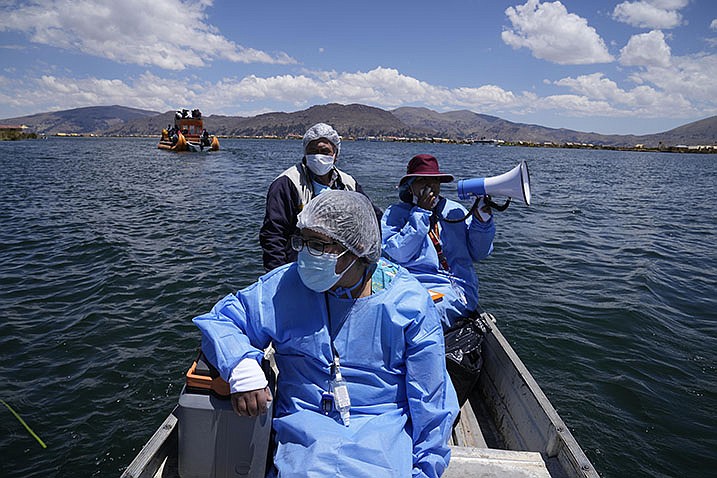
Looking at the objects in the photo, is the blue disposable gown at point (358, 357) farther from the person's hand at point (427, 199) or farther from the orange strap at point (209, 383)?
the person's hand at point (427, 199)

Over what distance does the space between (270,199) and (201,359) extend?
82.4 inches

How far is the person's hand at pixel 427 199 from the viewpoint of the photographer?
4574 millimetres

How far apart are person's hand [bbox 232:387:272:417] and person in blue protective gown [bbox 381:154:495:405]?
8.24 feet

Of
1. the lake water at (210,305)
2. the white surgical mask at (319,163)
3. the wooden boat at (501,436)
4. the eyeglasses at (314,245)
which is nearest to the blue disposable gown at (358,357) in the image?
the eyeglasses at (314,245)

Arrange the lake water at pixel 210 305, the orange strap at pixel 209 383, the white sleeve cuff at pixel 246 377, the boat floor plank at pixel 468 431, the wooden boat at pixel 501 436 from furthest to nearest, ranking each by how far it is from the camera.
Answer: the lake water at pixel 210 305 < the boat floor plank at pixel 468 431 < the wooden boat at pixel 501 436 < the orange strap at pixel 209 383 < the white sleeve cuff at pixel 246 377

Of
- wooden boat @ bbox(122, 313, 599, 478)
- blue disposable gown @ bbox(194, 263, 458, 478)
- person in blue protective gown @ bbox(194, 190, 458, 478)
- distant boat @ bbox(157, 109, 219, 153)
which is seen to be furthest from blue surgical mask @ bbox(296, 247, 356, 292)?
distant boat @ bbox(157, 109, 219, 153)

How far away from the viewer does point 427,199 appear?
4594 mm

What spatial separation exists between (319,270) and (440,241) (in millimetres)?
2752

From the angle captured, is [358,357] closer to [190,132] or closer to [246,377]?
[246,377]

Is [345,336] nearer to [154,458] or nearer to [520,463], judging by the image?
[154,458]

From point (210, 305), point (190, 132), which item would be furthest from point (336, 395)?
point (190, 132)

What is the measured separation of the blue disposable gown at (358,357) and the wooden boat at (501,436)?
0.92 metres

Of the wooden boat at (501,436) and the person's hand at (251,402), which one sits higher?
the person's hand at (251,402)

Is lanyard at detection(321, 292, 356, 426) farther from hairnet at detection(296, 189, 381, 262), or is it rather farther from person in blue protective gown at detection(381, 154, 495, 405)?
person in blue protective gown at detection(381, 154, 495, 405)
